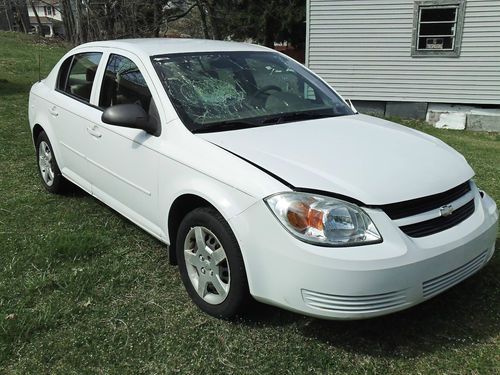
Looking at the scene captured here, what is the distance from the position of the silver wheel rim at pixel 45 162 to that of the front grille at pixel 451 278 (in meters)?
3.82

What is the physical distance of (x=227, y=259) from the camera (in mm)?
2734

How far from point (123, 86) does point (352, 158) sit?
1.89m

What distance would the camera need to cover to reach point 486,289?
333 cm

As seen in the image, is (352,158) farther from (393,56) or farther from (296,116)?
(393,56)

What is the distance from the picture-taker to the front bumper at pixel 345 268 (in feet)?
7.83

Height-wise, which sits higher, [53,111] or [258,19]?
[258,19]

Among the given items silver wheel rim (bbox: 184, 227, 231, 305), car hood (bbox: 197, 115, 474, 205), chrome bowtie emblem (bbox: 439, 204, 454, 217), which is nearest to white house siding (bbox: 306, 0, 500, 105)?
car hood (bbox: 197, 115, 474, 205)

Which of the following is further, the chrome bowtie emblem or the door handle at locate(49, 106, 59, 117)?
the door handle at locate(49, 106, 59, 117)

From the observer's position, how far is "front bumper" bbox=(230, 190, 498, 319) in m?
2.39

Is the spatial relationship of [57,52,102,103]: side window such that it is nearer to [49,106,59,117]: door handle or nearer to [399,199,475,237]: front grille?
[49,106,59,117]: door handle

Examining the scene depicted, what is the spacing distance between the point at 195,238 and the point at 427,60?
34.6 feet

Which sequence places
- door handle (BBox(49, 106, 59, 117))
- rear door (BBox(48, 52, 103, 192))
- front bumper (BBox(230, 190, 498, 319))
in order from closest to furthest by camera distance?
front bumper (BBox(230, 190, 498, 319))
rear door (BBox(48, 52, 103, 192))
door handle (BBox(49, 106, 59, 117))

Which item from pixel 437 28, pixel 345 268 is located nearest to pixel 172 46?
pixel 345 268

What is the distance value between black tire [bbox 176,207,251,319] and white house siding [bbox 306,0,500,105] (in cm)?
1044
